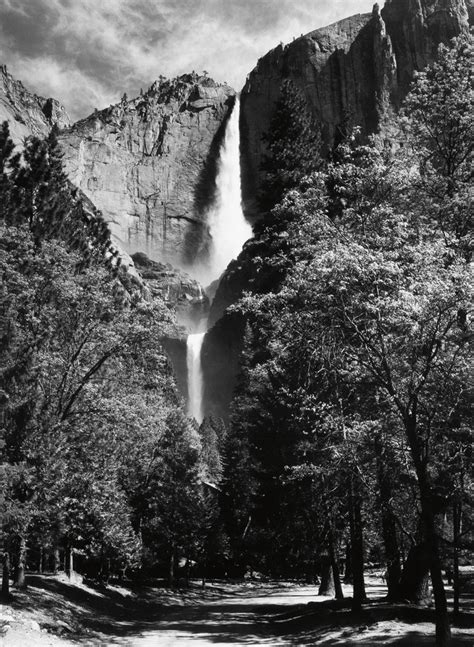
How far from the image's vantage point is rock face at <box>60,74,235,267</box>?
13938cm

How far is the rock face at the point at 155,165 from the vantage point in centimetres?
13938

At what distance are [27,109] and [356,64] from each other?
85.3 meters

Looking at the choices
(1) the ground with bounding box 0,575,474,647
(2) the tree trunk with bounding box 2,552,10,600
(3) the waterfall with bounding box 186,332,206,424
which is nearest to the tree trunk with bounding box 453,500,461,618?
(1) the ground with bounding box 0,575,474,647

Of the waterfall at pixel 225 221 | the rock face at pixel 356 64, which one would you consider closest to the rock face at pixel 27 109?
the waterfall at pixel 225 221

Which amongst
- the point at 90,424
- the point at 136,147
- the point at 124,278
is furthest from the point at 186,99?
the point at 90,424

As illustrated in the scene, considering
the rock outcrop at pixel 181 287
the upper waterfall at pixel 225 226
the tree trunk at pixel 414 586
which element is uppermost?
the upper waterfall at pixel 225 226

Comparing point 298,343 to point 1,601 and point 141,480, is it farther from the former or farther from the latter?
point 141,480

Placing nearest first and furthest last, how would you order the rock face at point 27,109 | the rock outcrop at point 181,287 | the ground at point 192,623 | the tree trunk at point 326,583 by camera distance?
the ground at point 192,623 → the tree trunk at point 326,583 → the rock face at point 27,109 → the rock outcrop at point 181,287

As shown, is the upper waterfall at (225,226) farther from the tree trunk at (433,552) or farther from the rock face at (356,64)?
the tree trunk at (433,552)

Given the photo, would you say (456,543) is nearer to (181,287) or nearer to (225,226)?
(181,287)

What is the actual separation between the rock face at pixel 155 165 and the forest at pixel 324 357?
115075mm

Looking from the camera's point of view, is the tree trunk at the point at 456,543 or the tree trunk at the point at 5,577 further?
the tree trunk at the point at 5,577

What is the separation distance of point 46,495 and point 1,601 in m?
2.86

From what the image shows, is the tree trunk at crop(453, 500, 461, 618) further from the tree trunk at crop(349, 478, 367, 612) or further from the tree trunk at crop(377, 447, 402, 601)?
the tree trunk at crop(349, 478, 367, 612)
